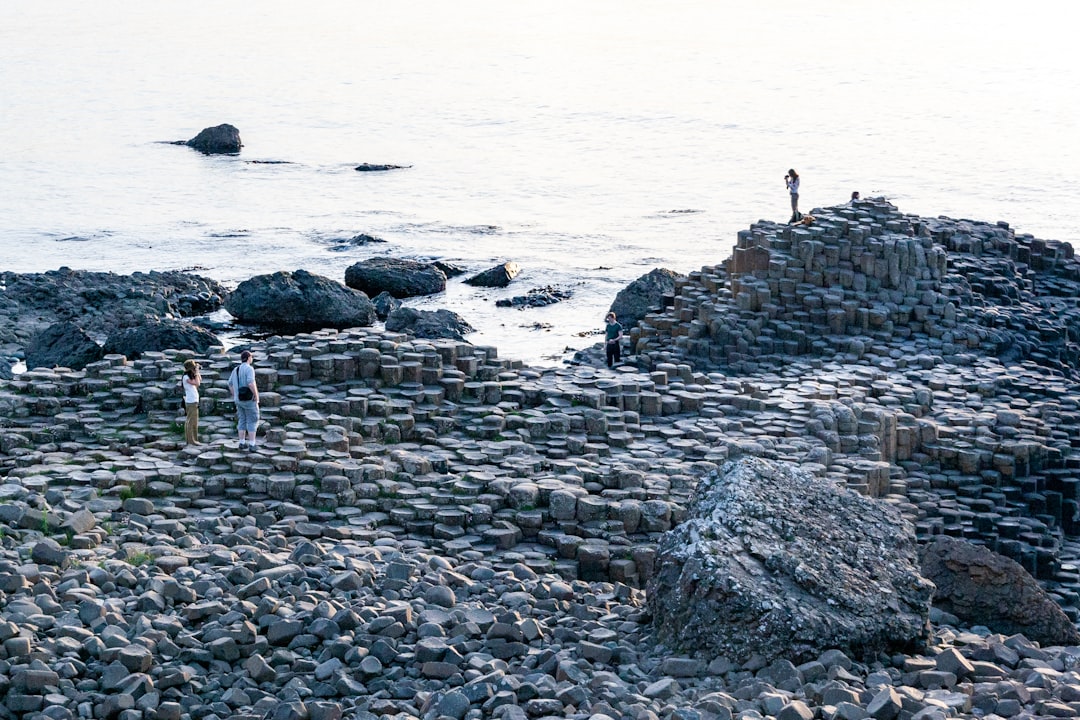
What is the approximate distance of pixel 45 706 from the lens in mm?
10727

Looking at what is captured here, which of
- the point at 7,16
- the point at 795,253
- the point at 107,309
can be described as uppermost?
the point at 7,16

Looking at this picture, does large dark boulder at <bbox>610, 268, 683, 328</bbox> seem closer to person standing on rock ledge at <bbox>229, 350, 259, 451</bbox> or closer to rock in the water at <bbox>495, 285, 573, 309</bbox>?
rock in the water at <bbox>495, 285, 573, 309</bbox>

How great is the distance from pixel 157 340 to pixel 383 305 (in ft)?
28.5

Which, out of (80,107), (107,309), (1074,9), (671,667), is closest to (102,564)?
(671,667)

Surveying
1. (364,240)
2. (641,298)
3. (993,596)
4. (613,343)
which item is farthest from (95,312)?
(993,596)

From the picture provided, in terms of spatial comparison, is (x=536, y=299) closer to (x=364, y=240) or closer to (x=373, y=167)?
(x=364, y=240)

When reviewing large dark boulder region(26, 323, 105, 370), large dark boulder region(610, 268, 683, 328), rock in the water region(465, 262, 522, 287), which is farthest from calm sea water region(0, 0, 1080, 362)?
large dark boulder region(26, 323, 105, 370)

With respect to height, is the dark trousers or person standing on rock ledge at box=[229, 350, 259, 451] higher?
person standing on rock ledge at box=[229, 350, 259, 451]

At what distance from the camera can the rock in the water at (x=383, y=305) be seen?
121 feet

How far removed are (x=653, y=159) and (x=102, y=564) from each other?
64247mm

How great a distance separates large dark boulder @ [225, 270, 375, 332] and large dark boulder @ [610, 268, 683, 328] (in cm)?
651

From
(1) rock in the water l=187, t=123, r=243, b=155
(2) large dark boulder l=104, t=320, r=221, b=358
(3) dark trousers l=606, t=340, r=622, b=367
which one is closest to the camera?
(3) dark trousers l=606, t=340, r=622, b=367

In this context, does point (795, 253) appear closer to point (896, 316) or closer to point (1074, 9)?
point (896, 316)

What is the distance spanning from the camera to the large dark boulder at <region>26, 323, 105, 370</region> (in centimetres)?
2942
